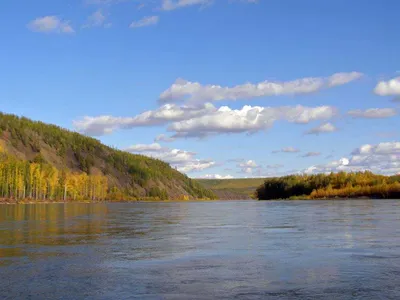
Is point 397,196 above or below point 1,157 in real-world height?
below

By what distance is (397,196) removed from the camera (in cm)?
18488

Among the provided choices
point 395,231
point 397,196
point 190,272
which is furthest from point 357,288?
point 397,196

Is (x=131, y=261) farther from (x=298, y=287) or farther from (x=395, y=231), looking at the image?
(x=395, y=231)

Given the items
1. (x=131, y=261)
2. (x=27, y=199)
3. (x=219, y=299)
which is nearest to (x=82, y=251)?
(x=131, y=261)

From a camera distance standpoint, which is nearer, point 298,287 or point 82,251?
point 298,287

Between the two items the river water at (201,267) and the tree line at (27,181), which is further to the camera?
the tree line at (27,181)

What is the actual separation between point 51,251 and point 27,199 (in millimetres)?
150999

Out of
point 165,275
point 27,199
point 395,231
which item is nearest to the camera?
point 165,275

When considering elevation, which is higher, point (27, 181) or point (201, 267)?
point (27, 181)

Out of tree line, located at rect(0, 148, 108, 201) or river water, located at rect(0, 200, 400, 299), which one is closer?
river water, located at rect(0, 200, 400, 299)

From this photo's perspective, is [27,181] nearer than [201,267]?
No

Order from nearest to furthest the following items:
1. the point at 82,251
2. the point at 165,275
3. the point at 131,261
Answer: the point at 165,275, the point at 131,261, the point at 82,251

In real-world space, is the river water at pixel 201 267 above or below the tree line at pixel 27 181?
below

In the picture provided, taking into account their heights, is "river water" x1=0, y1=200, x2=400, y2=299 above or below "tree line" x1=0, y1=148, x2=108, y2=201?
below
